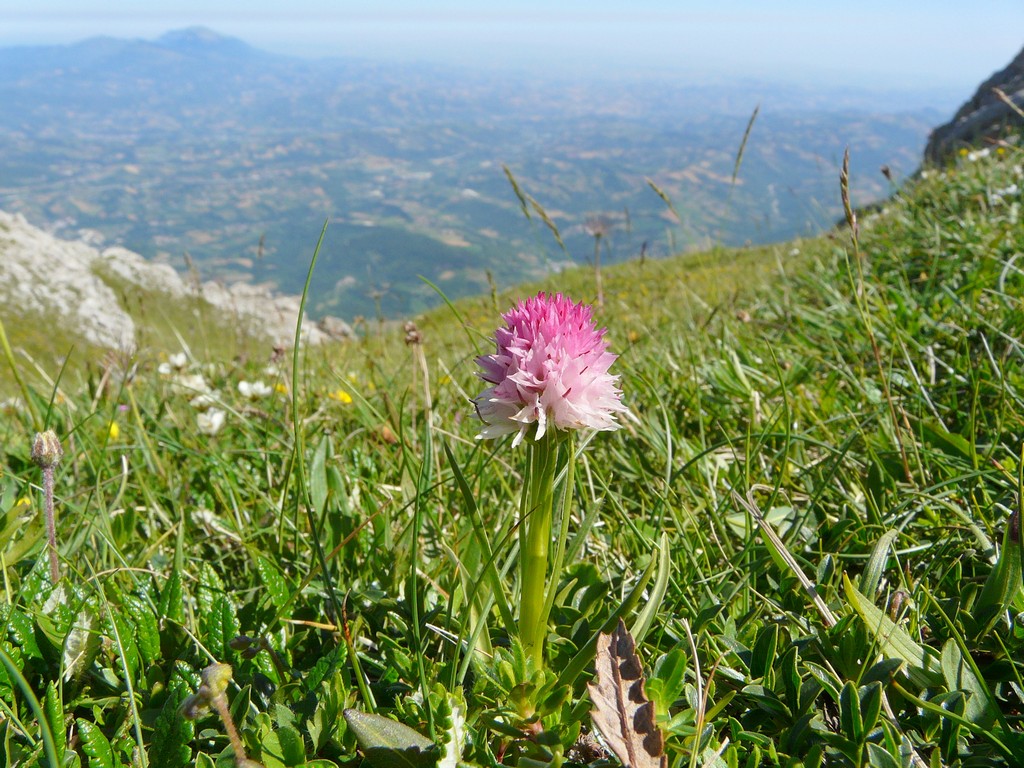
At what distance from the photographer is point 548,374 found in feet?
4.23

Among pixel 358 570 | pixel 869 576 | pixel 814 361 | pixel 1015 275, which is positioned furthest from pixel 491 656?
pixel 1015 275

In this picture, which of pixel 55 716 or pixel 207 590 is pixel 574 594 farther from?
pixel 55 716

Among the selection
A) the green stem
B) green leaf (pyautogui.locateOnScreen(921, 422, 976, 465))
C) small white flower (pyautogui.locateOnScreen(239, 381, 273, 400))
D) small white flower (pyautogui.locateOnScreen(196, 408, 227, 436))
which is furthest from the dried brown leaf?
small white flower (pyautogui.locateOnScreen(239, 381, 273, 400))

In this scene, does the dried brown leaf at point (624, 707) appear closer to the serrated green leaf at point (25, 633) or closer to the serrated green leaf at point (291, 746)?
the serrated green leaf at point (291, 746)

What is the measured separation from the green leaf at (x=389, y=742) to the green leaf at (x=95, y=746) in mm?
517

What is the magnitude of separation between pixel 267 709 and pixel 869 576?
1469mm

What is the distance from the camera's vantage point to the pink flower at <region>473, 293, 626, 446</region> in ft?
4.21

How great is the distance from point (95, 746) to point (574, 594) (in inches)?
45.4

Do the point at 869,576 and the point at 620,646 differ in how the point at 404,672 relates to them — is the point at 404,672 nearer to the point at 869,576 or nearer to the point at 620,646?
the point at 620,646

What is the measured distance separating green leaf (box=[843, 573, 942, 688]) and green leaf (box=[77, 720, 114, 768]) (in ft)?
5.10

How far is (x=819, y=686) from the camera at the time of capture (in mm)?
1419

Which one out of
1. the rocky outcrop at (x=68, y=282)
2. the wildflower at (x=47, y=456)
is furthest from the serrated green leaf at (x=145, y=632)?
the rocky outcrop at (x=68, y=282)

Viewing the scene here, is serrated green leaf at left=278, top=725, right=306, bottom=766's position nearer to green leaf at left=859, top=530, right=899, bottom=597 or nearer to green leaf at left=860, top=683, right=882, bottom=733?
green leaf at left=860, top=683, right=882, bottom=733

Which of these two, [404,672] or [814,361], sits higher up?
[814,361]
